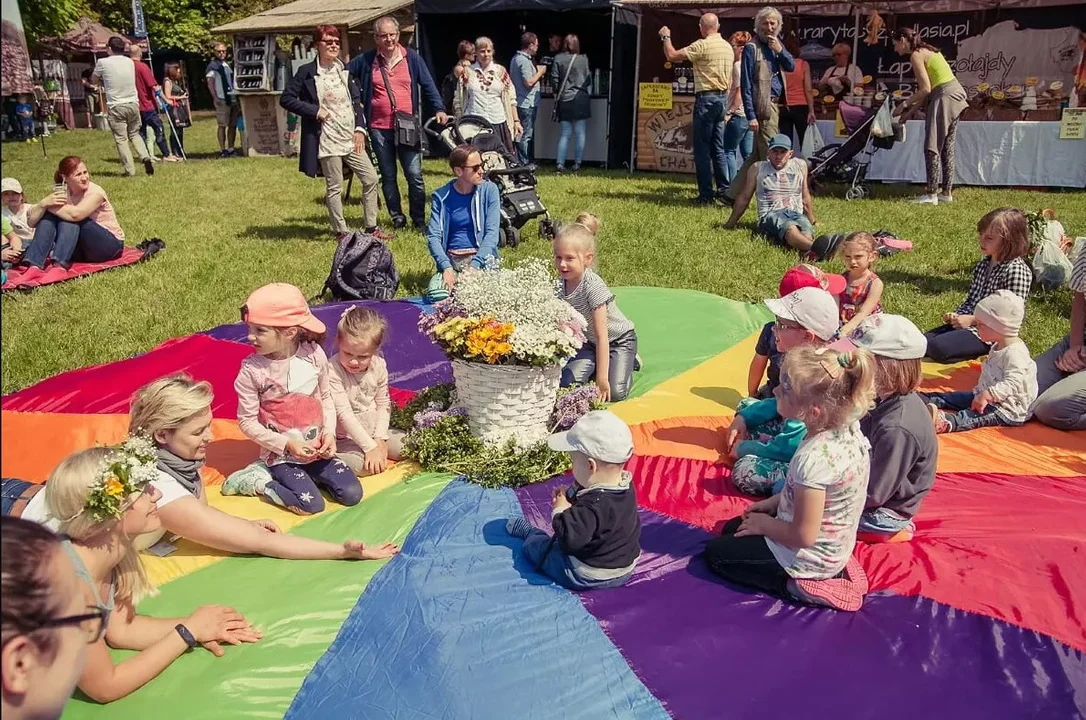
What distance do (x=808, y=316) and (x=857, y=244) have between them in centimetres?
165

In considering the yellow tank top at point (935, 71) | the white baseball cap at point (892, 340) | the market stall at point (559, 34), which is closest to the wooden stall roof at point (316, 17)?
the market stall at point (559, 34)

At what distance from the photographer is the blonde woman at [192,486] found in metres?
3.54

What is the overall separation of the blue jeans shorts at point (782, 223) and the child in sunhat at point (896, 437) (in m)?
5.55

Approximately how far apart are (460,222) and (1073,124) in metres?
9.80

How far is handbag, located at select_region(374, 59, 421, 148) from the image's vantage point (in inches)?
364

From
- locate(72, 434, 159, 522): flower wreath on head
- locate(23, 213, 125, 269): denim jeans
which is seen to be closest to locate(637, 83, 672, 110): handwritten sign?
locate(23, 213, 125, 269): denim jeans

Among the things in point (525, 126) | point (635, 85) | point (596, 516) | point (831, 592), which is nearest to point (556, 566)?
point (596, 516)

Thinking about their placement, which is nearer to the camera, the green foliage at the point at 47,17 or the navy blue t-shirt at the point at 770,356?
the navy blue t-shirt at the point at 770,356

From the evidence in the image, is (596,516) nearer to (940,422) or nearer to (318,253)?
(940,422)

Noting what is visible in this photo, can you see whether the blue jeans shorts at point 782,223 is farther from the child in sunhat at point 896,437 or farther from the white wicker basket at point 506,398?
the child in sunhat at point 896,437

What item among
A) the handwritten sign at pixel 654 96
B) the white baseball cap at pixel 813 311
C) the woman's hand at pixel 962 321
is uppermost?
the handwritten sign at pixel 654 96

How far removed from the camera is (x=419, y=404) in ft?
16.2

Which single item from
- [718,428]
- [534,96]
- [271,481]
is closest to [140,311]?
[271,481]

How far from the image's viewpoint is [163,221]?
10.9 meters
